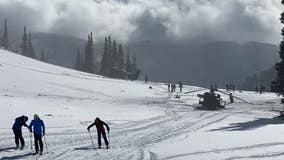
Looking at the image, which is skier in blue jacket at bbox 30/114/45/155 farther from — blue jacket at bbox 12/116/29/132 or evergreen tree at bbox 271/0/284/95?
evergreen tree at bbox 271/0/284/95

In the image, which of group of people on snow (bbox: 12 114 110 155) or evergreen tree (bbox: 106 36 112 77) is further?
evergreen tree (bbox: 106 36 112 77)

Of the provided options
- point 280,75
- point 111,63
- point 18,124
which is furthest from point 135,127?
point 111,63

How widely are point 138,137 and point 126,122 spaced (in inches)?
367

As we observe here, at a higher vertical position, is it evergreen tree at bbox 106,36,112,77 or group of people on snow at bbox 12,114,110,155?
evergreen tree at bbox 106,36,112,77

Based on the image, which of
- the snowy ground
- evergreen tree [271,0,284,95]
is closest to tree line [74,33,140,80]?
the snowy ground

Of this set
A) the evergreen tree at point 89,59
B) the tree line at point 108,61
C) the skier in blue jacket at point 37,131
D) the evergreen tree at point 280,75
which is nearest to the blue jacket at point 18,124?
the skier in blue jacket at point 37,131

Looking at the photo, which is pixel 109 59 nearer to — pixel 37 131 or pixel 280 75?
pixel 280 75

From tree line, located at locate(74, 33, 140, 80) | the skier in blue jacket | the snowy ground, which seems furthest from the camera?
tree line, located at locate(74, 33, 140, 80)

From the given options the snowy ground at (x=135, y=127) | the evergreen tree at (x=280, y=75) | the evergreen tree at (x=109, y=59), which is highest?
the evergreen tree at (x=109, y=59)

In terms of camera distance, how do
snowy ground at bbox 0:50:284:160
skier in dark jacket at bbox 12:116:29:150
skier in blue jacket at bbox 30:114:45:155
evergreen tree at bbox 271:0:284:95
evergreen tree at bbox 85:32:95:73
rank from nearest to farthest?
snowy ground at bbox 0:50:284:160
skier in blue jacket at bbox 30:114:45:155
skier in dark jacket at bbox 12:116:29:150
evergreen tree at bbox 271:0:284:95
evergreen tree at bbox 85:32:95:73

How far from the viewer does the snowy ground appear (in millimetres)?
25969

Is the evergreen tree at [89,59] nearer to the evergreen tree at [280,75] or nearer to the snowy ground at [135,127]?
the snowy ground at [135,127]

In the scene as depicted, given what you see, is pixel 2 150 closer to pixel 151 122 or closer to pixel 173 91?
pixel 151 122

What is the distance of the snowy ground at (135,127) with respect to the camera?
2597cm
